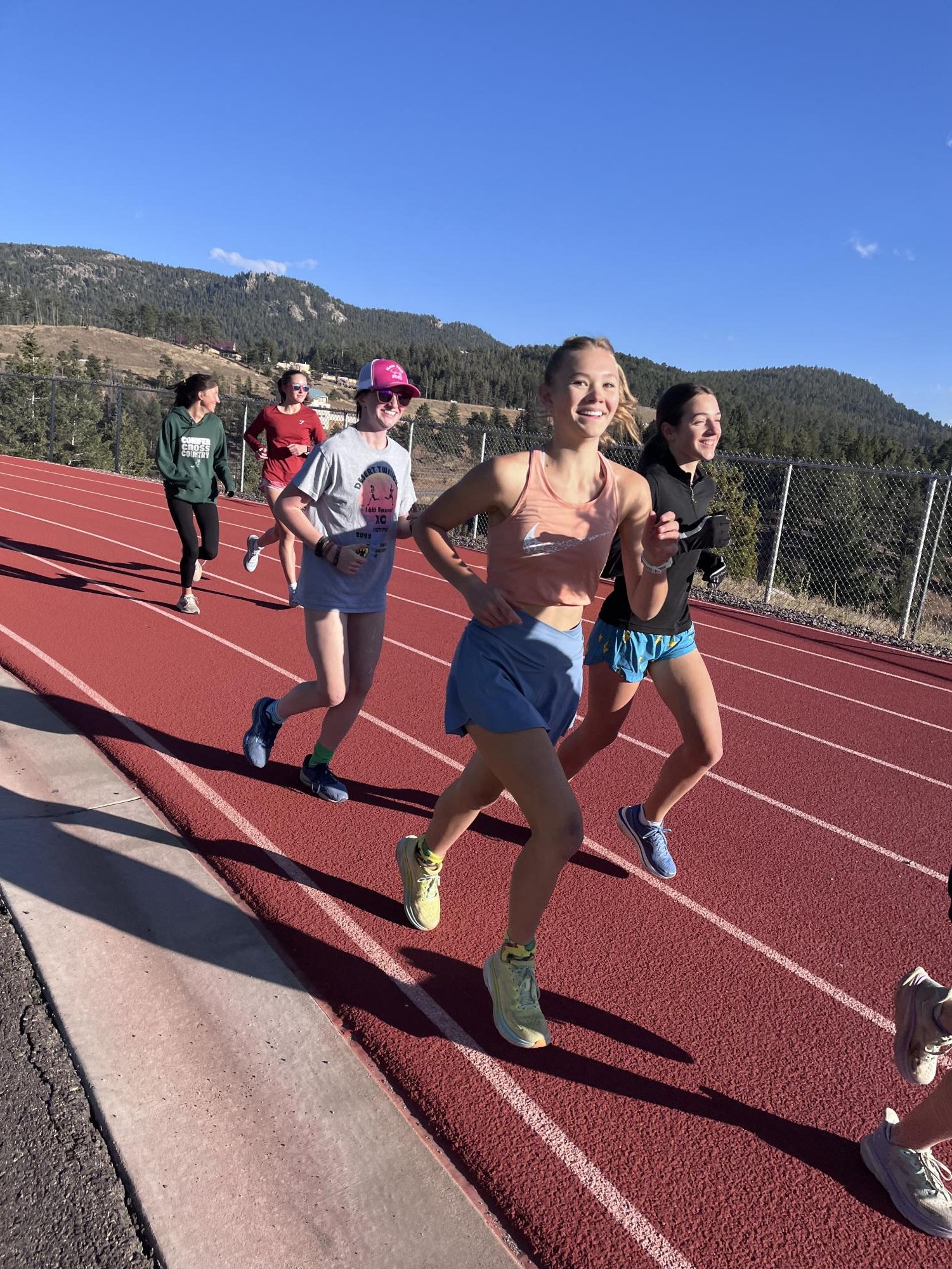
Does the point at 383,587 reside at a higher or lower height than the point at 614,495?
lower

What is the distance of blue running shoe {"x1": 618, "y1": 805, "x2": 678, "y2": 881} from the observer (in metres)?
3.91

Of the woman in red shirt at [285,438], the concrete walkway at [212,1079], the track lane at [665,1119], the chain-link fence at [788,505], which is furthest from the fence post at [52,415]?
the track lane at [665,1119]

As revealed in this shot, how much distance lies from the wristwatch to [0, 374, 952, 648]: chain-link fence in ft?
25.6

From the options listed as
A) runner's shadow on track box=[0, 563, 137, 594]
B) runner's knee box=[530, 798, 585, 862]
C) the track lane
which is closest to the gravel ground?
the track lane

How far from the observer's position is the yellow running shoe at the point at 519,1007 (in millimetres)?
2729

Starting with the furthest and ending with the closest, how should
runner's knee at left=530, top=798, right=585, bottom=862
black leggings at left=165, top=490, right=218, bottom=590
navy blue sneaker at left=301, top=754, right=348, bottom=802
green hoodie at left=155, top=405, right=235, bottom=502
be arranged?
black leggings at left=165, top=490, right=218, bottom=590, green hoodie at left=155, top=405, right=235, bottom=502, navy blue sneaker at left=301, top=754, right=348, bottom=802, runner's knee at left=530, top=798, right=585, bottom=862

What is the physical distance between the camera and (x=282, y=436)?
26.9 feet

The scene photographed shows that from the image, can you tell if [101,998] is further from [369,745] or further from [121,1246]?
[369,745]

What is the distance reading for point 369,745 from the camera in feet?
17.2

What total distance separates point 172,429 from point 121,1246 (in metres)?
6.67

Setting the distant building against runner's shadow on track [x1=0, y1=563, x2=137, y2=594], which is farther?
the distant building

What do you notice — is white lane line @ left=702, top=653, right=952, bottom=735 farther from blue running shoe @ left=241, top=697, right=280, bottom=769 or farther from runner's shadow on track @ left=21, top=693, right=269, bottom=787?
blue running shoe @ left=241, top=697, right=280, bottom=769

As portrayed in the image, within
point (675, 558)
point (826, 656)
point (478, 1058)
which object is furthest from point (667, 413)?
point (826, 656)

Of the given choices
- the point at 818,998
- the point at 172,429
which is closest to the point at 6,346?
the point at 172,429
